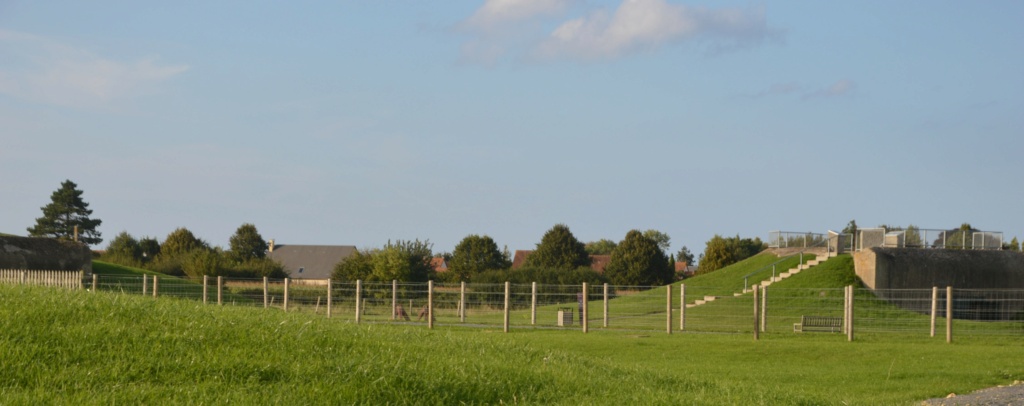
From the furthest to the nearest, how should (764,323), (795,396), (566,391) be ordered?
(764,323) → (795,396) → (566,391)

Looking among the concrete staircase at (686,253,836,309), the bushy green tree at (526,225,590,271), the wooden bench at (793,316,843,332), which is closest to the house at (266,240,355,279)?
the bushy green tree at (526,225,590,271)

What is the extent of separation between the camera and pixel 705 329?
28438 mm

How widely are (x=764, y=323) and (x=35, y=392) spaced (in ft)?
73.7

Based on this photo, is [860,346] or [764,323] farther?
[764,323]

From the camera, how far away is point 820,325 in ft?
89.0

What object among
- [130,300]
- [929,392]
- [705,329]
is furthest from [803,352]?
[130,300]

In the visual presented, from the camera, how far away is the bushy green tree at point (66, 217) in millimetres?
81312

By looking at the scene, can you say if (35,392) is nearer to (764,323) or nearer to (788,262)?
(764,323)

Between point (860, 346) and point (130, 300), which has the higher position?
point (130, 300)

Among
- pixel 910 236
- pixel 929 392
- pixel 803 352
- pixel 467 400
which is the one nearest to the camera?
pixel 467 400

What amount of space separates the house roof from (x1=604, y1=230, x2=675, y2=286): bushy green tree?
28.0 meters

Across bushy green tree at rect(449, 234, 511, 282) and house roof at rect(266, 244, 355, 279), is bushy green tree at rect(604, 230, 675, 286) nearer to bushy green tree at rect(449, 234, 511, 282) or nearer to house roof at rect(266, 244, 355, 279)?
bushy green tree at rect(449, 234, 511, 282)

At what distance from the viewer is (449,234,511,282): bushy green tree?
72688 millimetres

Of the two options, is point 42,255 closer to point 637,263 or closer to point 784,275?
point 784,275
